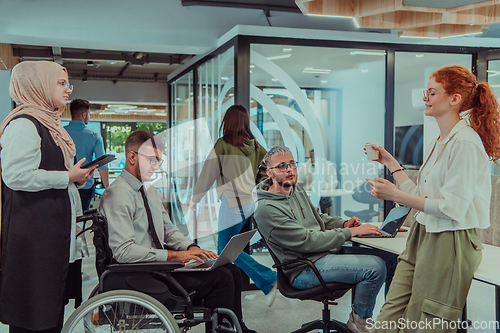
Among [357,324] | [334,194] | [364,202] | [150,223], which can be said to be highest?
[150,223]

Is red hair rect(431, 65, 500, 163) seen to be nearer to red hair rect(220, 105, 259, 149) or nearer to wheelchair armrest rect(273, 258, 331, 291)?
wheelchair armrest rect(273, 258, 331, 291)

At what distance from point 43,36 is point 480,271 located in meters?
4.39

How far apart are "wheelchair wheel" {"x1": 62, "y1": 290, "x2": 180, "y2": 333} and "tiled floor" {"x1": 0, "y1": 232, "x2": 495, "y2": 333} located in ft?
3.48

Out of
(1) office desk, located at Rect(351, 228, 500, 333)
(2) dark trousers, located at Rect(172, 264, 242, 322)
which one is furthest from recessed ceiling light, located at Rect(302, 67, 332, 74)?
(2) dark trousers, located at Rect(172, 264, 242, 322)

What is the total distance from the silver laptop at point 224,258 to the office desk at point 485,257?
0.75 meters

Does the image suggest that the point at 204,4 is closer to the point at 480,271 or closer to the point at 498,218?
the point at 498,218

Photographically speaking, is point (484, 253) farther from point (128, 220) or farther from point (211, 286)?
point (128, 220)

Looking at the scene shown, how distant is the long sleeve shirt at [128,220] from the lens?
6.78 ft

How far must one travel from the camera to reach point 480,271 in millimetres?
1849

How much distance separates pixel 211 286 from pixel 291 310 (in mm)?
1406

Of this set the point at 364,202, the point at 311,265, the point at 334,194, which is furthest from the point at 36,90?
the point at 364,202

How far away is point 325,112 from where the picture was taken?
4477mm

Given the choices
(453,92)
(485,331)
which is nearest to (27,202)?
(453,92)

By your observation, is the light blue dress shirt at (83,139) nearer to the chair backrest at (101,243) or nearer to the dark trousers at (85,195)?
the dark trousers at (85,195)
